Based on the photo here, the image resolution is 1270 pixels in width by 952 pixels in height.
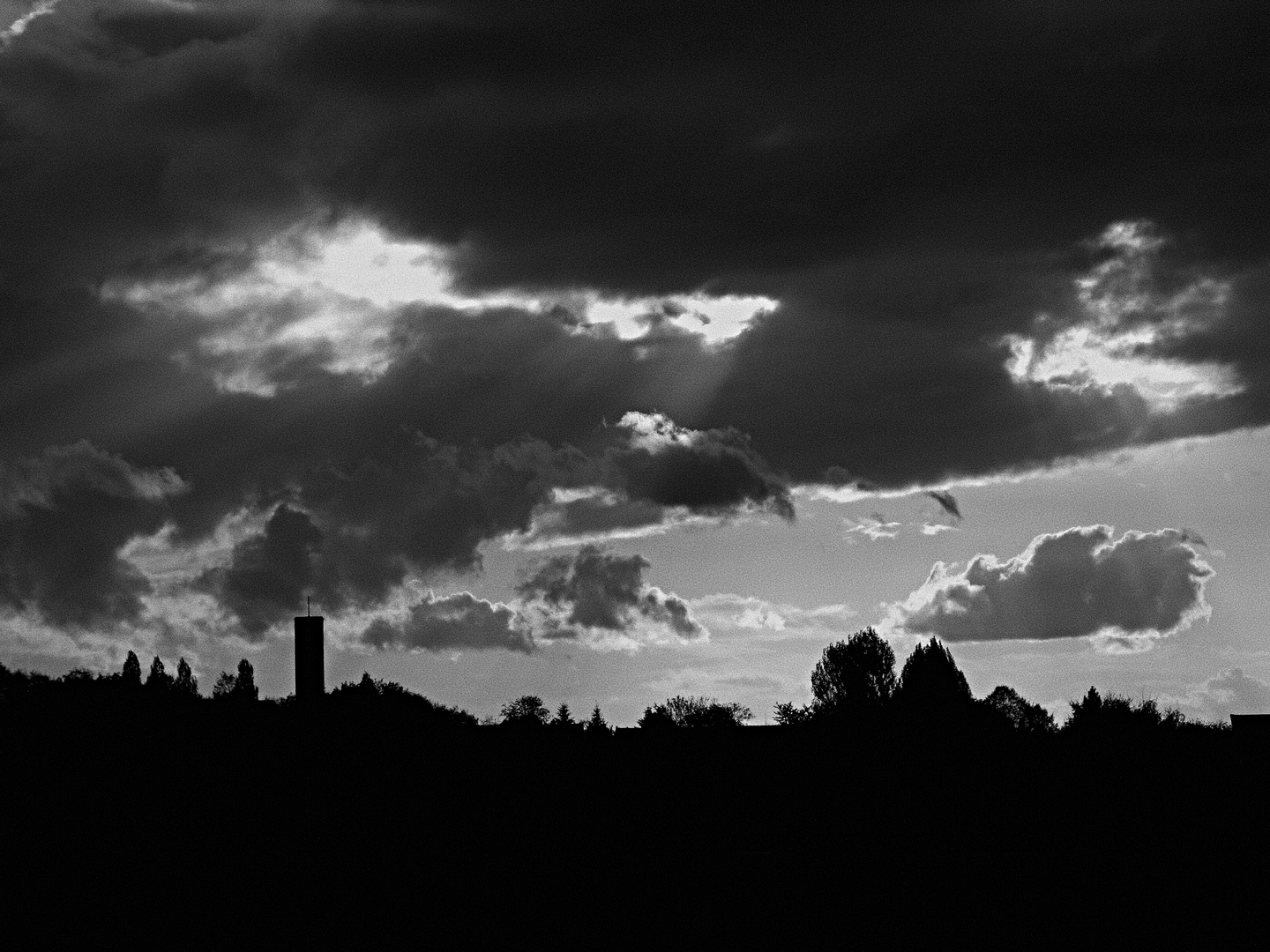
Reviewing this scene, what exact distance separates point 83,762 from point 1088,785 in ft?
174

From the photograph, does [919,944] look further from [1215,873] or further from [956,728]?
[956,728]

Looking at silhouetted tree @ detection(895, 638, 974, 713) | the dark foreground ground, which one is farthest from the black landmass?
silhouetted tree @ detection(895, 638, 974, 713)

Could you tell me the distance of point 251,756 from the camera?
97688mm

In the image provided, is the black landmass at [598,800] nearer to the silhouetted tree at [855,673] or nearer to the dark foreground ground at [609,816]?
the dark foreground ground at [609,816]

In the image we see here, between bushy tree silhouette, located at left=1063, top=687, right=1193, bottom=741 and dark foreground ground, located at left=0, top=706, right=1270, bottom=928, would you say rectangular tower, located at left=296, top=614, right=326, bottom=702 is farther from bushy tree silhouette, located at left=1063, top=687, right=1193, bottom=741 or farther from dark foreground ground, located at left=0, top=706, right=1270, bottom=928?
bushy tree silhouette, located at left=1063, top=687, right=1193, bottom=741

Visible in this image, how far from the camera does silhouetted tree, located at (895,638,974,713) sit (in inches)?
6658

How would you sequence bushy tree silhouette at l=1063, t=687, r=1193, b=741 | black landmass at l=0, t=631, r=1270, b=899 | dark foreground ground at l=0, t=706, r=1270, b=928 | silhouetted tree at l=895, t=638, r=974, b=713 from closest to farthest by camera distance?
dark foreground ground at l=0, t=706, r=1270, b=928 < black landmass at l=0, t=631, r=1270, b=899 < bushy tree silhouette at l=1063, t=687, r=1193, b=741 < silhouetted tree at l=895, t=638, r=974, b=713

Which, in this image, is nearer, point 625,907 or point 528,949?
point 528,949

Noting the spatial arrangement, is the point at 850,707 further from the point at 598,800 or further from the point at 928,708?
the point at 598,800

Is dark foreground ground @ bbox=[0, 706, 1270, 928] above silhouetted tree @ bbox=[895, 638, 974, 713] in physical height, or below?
below

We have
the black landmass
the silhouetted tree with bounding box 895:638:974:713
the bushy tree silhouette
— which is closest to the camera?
the black landmass

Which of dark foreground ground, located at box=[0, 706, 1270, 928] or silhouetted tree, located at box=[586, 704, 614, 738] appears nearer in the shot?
dark foreground ground, located at box=[0, 706, 1270, 928]

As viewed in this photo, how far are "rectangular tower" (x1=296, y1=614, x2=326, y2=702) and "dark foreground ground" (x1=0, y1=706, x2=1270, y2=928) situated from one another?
18410mm

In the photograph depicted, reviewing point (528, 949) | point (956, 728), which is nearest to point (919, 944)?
point (528, 949)
